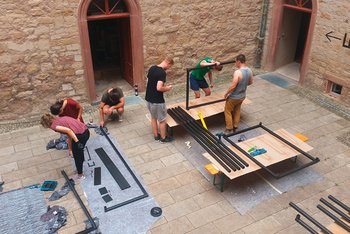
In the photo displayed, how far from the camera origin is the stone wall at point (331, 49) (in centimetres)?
780

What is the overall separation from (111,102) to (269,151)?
3.39 meters

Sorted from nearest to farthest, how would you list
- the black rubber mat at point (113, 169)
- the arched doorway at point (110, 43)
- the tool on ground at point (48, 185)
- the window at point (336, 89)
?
the tool on ground at point (48, 185), the black rubber mat at point (113, 169), the arched doorway at point (110, 43), the window at point (336, 89)

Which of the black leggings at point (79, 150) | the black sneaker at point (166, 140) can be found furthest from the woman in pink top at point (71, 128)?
the black sneaker at point (166, 140)

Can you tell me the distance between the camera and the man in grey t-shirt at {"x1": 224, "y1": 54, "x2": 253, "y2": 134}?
634cm

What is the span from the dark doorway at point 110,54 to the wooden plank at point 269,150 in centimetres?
411

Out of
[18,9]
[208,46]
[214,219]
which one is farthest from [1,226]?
[208,46]

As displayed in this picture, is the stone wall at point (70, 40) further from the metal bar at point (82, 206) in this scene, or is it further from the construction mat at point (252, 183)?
the construction mat at point (252, 183)

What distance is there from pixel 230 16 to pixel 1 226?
7.12 metres

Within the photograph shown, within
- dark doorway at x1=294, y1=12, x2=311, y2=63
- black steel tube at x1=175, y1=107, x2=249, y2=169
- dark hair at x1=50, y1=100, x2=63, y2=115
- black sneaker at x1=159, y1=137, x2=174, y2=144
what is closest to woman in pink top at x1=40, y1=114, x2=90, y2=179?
dark hair at x1=50, y1=100, x2=63, y2=115

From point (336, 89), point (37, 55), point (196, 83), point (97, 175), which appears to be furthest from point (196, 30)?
point (97, 175)

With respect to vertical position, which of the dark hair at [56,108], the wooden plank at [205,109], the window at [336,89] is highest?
the dark hair at [56,108]

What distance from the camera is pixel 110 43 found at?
36.4 feet

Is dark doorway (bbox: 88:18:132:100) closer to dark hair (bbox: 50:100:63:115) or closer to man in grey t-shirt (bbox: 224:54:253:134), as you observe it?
dark hair (bbox: 50:100:63:115)

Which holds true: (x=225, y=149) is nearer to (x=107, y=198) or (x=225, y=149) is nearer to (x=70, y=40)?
(x=107, y=198)
